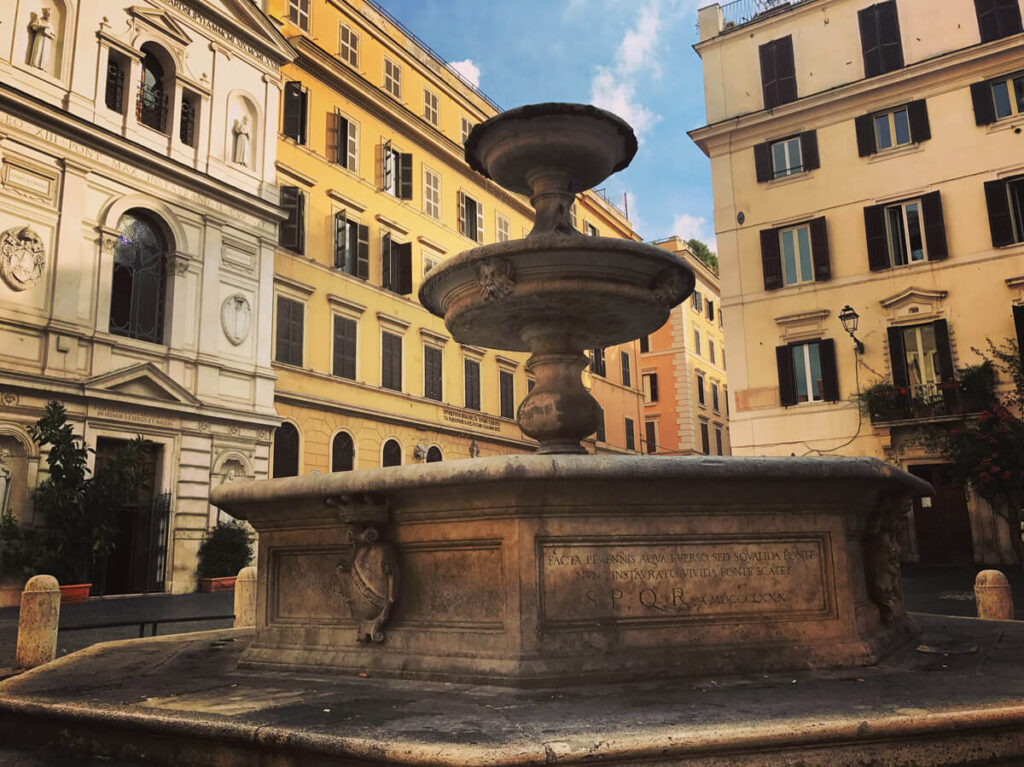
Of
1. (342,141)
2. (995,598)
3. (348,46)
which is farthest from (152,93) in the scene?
(995,598)

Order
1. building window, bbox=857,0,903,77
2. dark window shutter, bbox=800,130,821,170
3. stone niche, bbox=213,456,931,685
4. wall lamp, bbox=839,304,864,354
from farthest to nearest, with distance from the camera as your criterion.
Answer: dark window shutter, bbox=800,130,821,170 < building window, bbox=857,0,903,77 < wall lamp, bbox=839,304,864,354 < stone niche, bbox=213,456,931,685

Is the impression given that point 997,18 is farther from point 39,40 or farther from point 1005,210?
point 39,40

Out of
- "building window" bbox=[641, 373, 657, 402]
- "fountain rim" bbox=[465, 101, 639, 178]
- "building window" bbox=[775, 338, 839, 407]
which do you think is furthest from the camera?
"building window" bbox=[641, 373, 657, 402]

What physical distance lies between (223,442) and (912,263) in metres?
17.7

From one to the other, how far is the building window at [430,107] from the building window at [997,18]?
54.6 feet

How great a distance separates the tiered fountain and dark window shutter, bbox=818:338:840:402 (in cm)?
1699

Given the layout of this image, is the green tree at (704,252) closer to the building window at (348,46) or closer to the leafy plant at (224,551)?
the building window at (348,46)

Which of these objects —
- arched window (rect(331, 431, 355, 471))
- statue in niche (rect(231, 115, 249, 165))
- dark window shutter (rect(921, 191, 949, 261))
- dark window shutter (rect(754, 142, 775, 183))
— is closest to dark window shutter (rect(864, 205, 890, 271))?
dark window shutter (rect(921, 191, 949, 261))

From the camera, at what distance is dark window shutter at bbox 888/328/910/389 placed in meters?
21.1

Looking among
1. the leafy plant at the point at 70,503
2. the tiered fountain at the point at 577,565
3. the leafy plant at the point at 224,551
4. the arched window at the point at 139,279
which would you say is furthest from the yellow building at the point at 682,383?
the tiered fountain at the point at 577,565

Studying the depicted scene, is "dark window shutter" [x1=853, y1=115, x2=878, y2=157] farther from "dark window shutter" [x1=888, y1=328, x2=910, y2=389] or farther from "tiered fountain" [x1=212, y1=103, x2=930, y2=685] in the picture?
"tiered fountain" [x1=212, y1=103, x2=930, y2=685]

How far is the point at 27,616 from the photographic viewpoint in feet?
22.1

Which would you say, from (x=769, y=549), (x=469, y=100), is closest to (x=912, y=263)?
(x=469, y=100)

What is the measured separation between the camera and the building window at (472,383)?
29.2m
